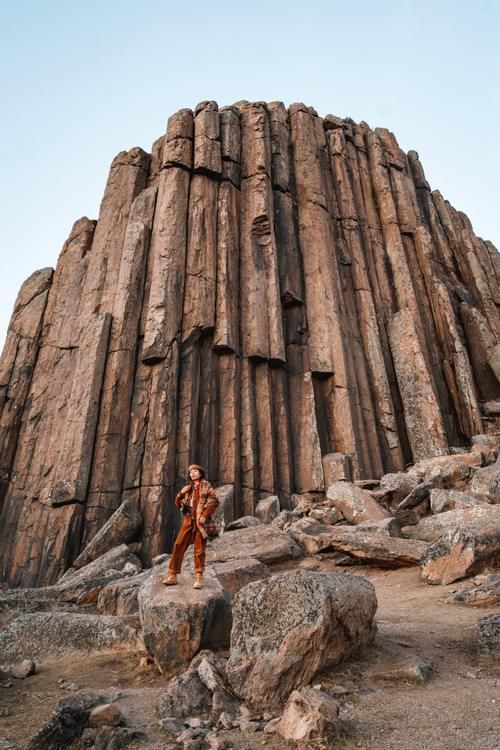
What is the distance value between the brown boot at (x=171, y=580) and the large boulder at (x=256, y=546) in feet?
11.1

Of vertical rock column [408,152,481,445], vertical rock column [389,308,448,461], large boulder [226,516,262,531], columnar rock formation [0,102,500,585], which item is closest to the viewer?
large boulder [226,516,262,531]

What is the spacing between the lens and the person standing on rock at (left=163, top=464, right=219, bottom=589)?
619 centimetres

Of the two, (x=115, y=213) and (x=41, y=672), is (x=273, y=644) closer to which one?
(x=41, y=672)

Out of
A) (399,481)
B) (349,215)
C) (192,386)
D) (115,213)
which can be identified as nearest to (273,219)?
(349,215)

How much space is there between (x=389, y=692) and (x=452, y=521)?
613 cm

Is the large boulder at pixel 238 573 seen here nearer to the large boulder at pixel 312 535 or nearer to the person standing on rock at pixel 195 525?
the person standing on rock at pixel 195 525

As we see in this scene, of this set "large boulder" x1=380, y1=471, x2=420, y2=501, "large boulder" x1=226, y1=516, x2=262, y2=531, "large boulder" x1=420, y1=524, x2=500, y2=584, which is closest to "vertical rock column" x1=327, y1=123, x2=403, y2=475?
"large boulder" x1=380, y1=471, x2=420, y2=501

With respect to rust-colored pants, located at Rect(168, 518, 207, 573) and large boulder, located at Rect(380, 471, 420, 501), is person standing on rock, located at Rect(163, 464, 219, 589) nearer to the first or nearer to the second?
rust-colored pants, located at Rect(168, 518, 207, 573)

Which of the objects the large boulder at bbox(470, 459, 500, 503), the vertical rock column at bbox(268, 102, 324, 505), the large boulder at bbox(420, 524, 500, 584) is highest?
the vertical rock column at bbox(268, 102, 324, 505)

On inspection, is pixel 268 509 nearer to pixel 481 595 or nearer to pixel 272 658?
pixel 481 595

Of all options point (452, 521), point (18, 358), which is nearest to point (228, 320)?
point (18, 358)

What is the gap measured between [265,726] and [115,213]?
65.4ft

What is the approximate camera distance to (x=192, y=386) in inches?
615

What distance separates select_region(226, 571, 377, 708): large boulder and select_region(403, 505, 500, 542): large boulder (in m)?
3.94
